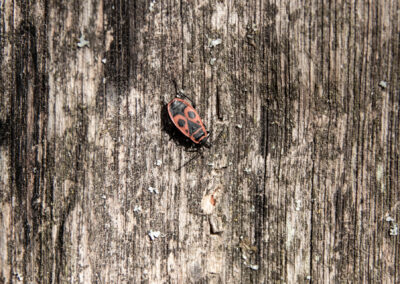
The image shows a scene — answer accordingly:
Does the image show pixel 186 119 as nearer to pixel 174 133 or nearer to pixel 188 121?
pixel 188 121

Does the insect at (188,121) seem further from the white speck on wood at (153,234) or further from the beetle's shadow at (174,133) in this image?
the white speck on wood at (153,234)

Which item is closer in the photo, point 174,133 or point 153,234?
point 153,234

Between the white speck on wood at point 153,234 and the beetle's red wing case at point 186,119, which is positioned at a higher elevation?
the beetle's red wing case at point 186,119

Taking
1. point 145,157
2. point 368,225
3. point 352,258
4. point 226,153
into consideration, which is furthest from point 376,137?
point 145,157

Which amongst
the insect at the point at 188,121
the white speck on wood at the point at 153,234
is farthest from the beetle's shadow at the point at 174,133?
the white speck on wood at the point at 153,234

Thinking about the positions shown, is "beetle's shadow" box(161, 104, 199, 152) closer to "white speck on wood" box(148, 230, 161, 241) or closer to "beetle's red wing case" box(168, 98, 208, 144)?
"beetle's red wing case" box(168, 98, 208, 144)

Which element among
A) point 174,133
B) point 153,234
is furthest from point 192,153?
point 153,234
